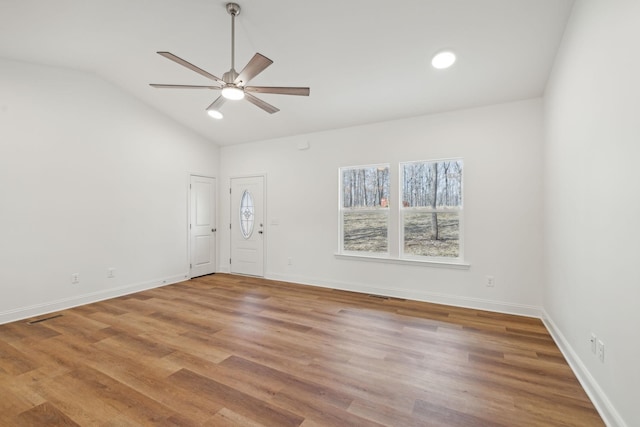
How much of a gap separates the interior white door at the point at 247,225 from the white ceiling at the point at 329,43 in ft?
6.71

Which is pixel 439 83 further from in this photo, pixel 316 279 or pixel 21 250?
pixel 21 250

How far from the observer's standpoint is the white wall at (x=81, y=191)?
351cm

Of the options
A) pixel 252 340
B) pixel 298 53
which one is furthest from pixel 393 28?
pixel 252 340

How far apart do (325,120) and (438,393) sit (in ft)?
12.8

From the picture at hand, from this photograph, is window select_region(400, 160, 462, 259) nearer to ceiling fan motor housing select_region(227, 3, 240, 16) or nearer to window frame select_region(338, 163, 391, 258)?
window frame select_region(338, 163, 391, 258)

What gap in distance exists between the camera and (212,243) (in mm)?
6133

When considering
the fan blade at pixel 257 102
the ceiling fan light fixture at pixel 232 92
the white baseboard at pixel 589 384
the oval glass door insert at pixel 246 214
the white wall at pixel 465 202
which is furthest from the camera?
the oval glass door insert at pixel 246 214

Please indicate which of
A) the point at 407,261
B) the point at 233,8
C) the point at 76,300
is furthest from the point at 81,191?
the point at 407,261

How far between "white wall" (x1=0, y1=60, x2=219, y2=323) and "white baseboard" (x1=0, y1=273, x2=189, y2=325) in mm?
12

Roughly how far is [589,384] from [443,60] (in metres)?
3.09

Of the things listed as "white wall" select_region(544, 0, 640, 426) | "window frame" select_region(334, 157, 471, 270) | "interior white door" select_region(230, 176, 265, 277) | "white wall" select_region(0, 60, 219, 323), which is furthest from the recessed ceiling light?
"white wall" select_region(0, 60, 219, 323)

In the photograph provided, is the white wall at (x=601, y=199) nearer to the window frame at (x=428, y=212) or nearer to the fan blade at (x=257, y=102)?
the window frame at (x=428, y=212)

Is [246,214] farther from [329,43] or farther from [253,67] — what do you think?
[253,67]

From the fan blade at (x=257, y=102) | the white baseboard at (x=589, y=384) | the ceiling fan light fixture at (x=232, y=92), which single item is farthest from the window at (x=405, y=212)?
the ceiling fan light fixture at (x=232, y=92)
